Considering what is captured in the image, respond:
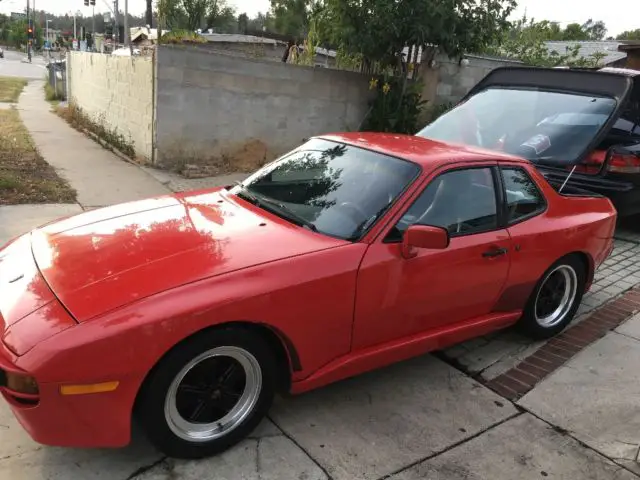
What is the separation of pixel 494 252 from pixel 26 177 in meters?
6.74

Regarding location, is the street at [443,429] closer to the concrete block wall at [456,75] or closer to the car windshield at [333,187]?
the car windshield at [333,187]

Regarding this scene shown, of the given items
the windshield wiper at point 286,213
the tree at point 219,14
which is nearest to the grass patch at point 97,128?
the windshield wiper at point 286,213

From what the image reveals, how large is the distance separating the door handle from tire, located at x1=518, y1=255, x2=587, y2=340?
1.94 ft

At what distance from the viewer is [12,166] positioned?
27.1 feet

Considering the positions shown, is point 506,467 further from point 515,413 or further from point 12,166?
point 12,166

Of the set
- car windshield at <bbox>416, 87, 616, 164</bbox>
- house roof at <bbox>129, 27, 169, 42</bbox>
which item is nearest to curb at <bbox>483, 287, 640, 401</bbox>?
car windshield at <bbox>416, 87, 616, 164</bbox>

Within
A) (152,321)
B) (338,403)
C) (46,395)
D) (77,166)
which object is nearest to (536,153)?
(338,403)

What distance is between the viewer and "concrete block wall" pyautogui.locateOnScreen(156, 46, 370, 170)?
8320 mm

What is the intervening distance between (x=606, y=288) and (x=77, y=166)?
303 inches

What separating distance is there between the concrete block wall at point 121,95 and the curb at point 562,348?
6.64m

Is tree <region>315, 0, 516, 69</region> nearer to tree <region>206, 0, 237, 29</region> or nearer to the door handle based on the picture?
the door handle

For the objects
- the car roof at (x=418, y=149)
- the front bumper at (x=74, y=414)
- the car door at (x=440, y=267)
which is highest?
the car roof at (x=418, y=149)

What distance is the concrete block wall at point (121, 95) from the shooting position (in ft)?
28.6

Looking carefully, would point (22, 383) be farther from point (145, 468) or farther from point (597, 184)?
point (597, 184)
